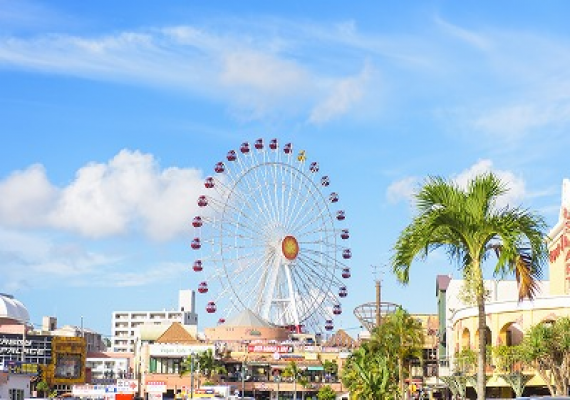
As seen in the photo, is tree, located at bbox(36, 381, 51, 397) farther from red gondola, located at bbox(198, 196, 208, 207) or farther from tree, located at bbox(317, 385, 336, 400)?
red gondola, located at bbox(198, 196, 208, 207)

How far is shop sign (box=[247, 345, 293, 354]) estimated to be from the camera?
146875mm

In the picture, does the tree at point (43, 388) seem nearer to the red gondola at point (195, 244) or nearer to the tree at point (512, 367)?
the red gondola at point (195, 244)

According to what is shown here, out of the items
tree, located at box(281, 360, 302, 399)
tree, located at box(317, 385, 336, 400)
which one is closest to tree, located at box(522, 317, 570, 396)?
tree, located at box(317, 385, 336, 400)

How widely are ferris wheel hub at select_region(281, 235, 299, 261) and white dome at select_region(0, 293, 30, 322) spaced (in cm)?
6412

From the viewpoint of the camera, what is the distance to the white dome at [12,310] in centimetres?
17188

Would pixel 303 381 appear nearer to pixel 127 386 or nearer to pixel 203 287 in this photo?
pixel 203 287

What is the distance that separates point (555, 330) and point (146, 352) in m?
99.9

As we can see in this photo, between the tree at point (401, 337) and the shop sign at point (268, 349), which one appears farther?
the shop sign at point (268, 349)

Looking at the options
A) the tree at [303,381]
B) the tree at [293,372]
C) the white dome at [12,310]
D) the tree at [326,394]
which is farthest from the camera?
the white dome at [12,310]

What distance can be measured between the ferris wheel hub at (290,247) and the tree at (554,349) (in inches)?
2744

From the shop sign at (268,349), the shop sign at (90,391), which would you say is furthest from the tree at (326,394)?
the shop sign at (90,391)

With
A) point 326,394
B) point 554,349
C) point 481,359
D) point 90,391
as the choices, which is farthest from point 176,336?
point 481,359

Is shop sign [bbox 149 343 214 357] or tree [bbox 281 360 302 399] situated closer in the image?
tree [bbox 281 360 302 399]

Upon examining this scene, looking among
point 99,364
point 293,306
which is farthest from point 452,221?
point 99,364
